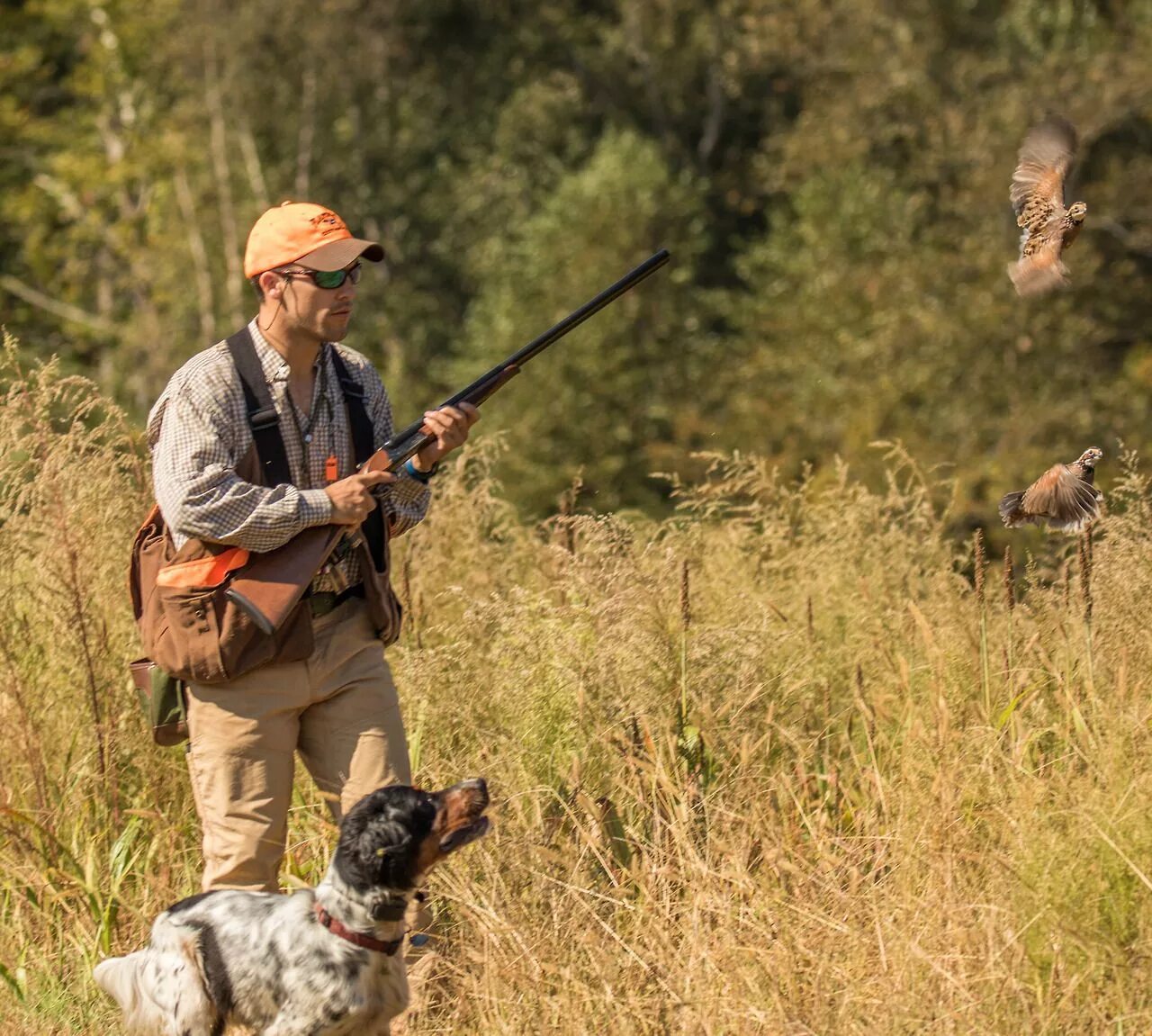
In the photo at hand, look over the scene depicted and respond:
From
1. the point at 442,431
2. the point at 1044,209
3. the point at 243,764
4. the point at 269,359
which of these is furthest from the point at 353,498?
the point at 1044,209

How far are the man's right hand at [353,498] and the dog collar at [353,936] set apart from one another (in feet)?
3.24

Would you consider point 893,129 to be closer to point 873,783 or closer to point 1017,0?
point 1017,0

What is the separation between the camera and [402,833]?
14.1 feet

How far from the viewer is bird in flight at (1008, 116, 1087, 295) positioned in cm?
541

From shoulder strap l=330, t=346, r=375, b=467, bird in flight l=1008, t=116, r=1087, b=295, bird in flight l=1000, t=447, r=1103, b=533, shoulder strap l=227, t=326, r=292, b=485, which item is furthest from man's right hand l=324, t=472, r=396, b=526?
bird in flight l=1008, t=116, r=1087, b=295

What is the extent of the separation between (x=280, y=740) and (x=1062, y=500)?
226cm

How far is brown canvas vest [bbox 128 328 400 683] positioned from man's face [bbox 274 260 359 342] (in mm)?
143

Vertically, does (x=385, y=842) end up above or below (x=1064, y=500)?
below

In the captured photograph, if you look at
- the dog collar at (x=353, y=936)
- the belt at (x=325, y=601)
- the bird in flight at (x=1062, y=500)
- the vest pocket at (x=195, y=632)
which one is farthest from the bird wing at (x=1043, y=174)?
the dog collar at (x=353, y=936)

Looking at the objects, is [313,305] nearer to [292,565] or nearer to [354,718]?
[292,565]

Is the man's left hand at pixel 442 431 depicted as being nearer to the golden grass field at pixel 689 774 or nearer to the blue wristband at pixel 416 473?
the blue wristband at pixel 416 473

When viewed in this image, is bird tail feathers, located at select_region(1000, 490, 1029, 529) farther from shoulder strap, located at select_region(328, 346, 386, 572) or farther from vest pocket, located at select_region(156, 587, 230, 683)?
vest pocket, located at select_region(156, 587, 230, 683)

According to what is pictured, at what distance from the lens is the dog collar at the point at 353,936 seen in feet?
14.2

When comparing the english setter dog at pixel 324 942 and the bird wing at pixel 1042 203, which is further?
the bird wing at pixel 1042 203
